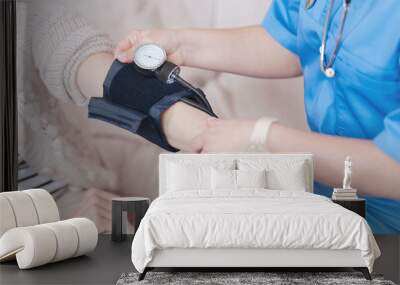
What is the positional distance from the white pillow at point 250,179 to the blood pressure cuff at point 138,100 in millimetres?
821

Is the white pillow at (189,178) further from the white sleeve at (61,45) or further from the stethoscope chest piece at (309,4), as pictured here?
the stethoscope chest piece at (309,4)

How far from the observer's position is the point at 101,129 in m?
6.42

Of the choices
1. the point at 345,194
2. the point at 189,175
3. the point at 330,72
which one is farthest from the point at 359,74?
the point at 189,175

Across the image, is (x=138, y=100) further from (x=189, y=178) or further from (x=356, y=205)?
(x=356, y=205)

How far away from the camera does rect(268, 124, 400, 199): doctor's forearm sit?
572 centimetres

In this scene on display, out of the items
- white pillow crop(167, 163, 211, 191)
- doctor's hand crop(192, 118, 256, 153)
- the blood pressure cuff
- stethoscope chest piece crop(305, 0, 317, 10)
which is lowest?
white pillow crop(167, 163, 211, 191)

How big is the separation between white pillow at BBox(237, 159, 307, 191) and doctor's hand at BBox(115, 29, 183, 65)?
123 centimetres

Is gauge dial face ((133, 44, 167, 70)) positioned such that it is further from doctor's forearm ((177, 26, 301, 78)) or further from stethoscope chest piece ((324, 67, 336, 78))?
stethoscope chest piece ((324, 67, 336, 78))

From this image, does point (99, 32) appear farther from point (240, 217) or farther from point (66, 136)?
point (240, 217)

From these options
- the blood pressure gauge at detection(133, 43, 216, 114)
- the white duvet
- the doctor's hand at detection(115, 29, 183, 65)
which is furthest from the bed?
the doctor's hand at detection(115, 29, 183, 65)

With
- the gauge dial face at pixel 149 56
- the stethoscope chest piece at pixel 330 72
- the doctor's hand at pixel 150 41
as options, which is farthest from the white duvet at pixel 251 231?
the doctor's hand at pixel 150 41

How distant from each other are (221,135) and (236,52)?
77 cm

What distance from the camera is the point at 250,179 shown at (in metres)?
5.55

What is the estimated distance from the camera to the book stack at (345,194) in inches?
221
